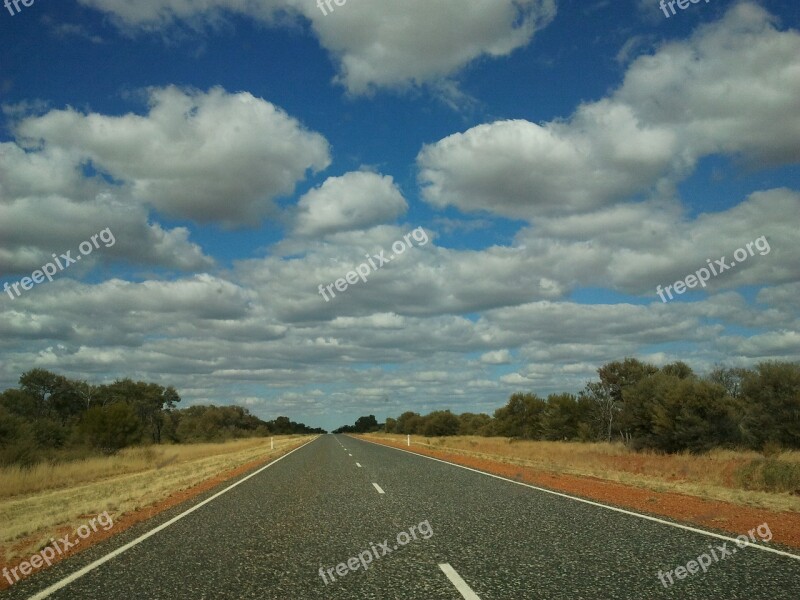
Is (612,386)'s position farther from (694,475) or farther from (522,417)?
(694,475)

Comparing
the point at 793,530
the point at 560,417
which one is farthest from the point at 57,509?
the point at 560,417

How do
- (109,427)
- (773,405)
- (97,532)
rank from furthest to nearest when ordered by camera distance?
(109,427) → (773,405) → (97,532)

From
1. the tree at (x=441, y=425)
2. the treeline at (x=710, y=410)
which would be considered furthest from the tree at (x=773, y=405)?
the tree at (x=441, y=425)

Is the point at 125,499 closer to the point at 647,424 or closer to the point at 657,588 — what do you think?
the point at 657,588

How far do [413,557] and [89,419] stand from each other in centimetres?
4877

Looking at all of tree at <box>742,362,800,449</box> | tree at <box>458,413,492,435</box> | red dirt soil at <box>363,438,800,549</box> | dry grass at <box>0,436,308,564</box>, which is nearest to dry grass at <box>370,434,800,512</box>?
red dirt soil at <box>363,438,800,549</box>

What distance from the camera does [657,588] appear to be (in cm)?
581

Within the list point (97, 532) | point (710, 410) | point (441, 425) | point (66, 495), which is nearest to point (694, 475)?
point (710, 410)

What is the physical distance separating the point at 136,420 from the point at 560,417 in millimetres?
43554

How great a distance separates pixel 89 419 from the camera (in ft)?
158

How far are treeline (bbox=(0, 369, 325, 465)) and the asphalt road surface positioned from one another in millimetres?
26976

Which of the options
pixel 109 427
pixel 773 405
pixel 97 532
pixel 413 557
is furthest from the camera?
pixel 109 427

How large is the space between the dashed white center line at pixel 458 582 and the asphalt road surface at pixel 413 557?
2 centimetres

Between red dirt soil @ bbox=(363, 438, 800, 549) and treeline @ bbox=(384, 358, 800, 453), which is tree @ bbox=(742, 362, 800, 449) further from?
red dirt soil @ bbox=(363, 438, 800, 549)
